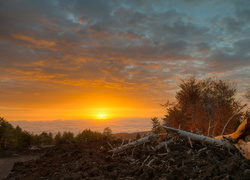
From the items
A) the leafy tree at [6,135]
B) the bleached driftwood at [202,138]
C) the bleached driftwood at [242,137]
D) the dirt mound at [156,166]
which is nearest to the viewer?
the dirt mound at [156,166]

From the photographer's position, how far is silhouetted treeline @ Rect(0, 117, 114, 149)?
43.7 ft

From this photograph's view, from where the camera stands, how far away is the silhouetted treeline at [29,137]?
13312mm

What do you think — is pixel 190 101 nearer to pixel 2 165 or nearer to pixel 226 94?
pixel 226 94

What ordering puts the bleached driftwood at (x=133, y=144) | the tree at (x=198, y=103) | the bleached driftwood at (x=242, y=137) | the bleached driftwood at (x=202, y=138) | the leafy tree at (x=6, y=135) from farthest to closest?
the tree at (x=198, y=103), the leafy tree at (x=6, y=135), the bleached driftwood at (x=133, y=144), the bleached driftwood at (x=202, y=138), the bleached driftwood at (x=242, y=137)

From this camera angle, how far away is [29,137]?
48.7ft

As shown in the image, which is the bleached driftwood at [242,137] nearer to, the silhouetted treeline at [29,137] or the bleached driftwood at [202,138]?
the bleached driftwood at [202,138]

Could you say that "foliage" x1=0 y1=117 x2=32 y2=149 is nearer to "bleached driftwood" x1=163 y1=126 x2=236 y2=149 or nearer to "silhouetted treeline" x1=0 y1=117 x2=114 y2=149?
"silhouetted treeline" x1=0 y1=117 x2=114 y2=149

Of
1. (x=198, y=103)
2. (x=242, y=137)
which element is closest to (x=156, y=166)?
(x=242, y=137)

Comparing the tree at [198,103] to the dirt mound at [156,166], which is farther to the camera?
the tree at [198,103]

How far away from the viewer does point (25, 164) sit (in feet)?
22.8

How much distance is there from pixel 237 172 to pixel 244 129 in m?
2.55

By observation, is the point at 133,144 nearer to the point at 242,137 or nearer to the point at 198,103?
the point at 242,137

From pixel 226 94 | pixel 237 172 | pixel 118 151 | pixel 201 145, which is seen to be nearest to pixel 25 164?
pixel 118 151

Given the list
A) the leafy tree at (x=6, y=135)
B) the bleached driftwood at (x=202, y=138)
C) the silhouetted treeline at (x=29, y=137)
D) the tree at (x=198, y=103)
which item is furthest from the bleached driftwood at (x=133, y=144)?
the tree at (x=198, y=103)
